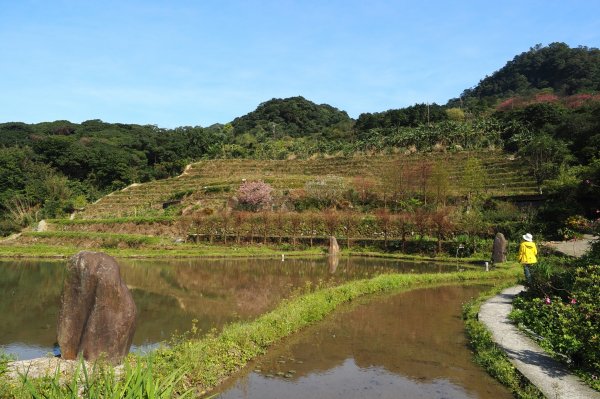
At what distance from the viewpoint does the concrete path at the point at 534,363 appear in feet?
22.5

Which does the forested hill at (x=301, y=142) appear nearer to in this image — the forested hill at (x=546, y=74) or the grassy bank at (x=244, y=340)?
the forested hill at (x=546, y=74)

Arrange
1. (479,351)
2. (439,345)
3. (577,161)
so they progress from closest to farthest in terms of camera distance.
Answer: (479,351)
(439,345)
(577,161)

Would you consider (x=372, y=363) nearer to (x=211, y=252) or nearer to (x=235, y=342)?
(x=235, y=342)

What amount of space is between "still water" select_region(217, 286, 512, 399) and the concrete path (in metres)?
0.59

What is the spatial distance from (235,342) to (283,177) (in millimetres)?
40523

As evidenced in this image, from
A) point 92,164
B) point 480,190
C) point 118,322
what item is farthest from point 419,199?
point 92,164

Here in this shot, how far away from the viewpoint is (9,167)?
5725 centimetres

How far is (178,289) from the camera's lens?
1730cm

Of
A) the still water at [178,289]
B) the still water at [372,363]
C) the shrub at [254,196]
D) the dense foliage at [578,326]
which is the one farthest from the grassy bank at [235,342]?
the shrub at [254,196]

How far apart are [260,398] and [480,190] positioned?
36.3 metres

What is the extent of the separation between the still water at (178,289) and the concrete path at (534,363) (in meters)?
5.89

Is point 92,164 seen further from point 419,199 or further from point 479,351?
point 479,351

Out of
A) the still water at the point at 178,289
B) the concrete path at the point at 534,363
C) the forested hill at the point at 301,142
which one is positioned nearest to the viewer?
the concrete path at the point at 534,363

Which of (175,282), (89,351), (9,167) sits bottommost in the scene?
(175,282)
